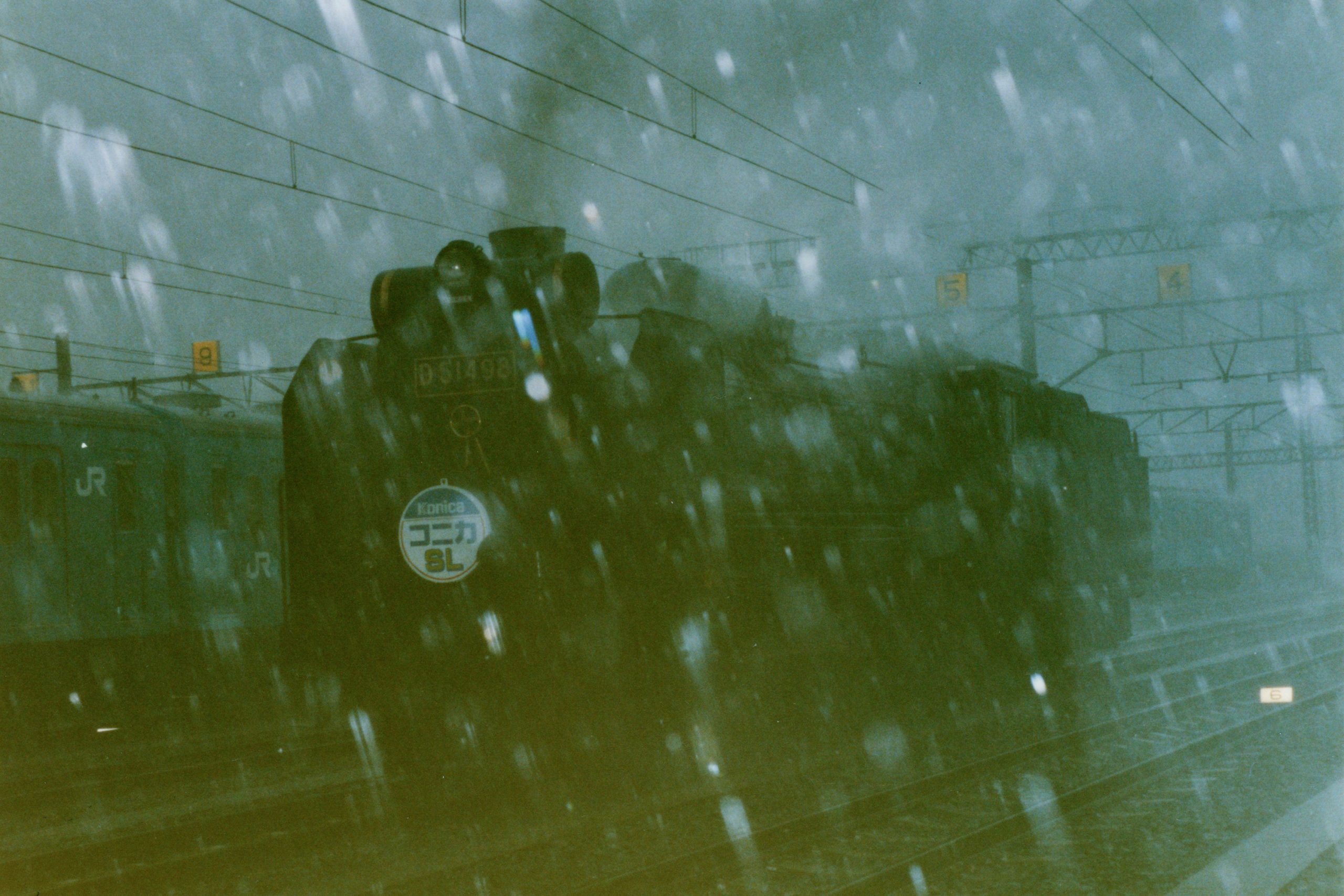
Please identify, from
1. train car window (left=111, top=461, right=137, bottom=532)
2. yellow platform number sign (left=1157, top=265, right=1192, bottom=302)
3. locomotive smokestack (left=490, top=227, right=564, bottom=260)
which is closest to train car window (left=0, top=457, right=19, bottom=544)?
train car window (left=111, top=461, right=137, bottom=532)

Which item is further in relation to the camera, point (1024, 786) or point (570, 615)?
point (1024, 786)

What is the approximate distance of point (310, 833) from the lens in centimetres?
780

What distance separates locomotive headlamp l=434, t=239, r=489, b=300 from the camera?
8.18m

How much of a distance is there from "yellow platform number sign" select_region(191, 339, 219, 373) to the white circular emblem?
20269 millimetres

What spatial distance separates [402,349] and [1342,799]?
6329 millimetres

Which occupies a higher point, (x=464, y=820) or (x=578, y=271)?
(x=578, y=271)

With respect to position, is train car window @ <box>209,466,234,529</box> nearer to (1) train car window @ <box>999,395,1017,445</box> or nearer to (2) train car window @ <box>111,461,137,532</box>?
(2) train car window @ <box>111,461,137,532</box>

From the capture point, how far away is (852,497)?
11.6 metres

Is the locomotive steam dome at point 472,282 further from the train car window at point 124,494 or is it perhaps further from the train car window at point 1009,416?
the train car window at point 1009,416

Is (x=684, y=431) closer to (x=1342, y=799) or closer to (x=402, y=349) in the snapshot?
(x=402, y=349)

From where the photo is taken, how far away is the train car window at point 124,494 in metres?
13.9

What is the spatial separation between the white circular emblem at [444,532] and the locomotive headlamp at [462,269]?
46.5 inches

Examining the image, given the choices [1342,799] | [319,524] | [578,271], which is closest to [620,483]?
[578,271]

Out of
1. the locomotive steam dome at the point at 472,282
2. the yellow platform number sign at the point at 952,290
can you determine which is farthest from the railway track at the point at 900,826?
the yellow platform number sign at the point at 952,290
